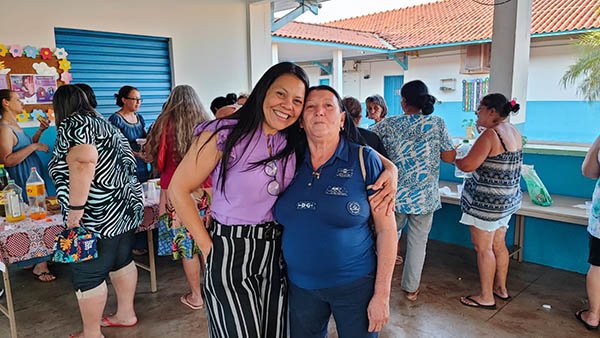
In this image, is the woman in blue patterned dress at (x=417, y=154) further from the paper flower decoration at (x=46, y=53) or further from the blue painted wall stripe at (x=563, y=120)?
the blue painted wall stripe at (x=563, y=120)

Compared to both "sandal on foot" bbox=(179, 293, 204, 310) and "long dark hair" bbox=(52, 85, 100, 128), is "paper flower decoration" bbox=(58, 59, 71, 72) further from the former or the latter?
"sandal on foot" bbox=(179, 293, 204, 310)

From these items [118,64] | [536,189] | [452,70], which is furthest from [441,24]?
[118,64]

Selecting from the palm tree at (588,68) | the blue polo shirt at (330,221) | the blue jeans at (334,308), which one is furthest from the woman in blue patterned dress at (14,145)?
the palm tree at (588,68)

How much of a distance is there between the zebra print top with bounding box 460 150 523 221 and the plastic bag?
74 cm

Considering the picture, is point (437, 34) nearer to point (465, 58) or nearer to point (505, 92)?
point (465, 58)

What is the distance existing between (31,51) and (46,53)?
4.7 inches

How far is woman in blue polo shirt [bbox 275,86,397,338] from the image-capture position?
152 centimetres

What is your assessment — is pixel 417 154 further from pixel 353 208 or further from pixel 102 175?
pixel 102 175

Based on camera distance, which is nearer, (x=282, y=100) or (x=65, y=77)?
(x=282, y=100)

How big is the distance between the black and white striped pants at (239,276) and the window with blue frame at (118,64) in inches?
136

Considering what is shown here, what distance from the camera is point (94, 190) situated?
2328 mm

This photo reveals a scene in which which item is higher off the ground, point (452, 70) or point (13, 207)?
point (452, 70)

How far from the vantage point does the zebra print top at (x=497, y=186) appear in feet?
9.26

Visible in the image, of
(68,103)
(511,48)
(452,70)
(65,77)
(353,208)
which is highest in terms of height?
(452,70)
